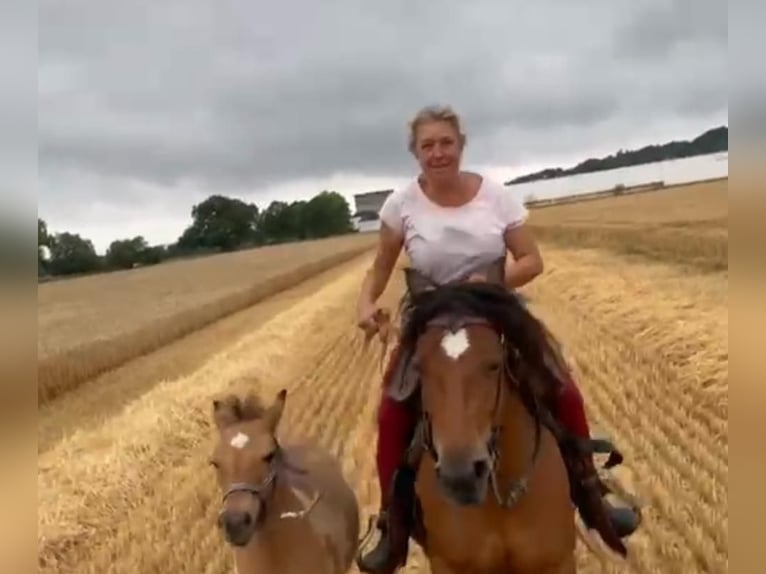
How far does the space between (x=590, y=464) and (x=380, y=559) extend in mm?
856

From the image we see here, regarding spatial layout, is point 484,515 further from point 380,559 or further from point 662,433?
point 662,433

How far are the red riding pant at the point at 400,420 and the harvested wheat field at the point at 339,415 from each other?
0.83 meters

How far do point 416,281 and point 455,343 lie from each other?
0.61 metres

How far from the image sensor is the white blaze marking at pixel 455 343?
3.18 metres

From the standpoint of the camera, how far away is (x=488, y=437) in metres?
3.16

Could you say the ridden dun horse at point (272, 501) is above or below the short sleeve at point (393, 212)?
below

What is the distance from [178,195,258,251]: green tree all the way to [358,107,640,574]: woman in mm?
2197

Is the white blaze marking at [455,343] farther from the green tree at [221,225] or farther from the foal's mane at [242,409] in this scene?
the green tree at [221,225]

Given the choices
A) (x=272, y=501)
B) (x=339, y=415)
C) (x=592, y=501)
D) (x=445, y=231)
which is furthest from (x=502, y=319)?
(x=339, y=415)

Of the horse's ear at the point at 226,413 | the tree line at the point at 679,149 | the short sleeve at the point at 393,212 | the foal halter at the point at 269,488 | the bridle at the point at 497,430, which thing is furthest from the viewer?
the horse's ear at the point at 226,413

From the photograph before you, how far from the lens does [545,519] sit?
3629 mm

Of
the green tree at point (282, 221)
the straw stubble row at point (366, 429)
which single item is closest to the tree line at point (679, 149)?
the straw stubble row at point (366, 429)

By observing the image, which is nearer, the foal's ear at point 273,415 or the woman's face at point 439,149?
the woman's face at point 439,149

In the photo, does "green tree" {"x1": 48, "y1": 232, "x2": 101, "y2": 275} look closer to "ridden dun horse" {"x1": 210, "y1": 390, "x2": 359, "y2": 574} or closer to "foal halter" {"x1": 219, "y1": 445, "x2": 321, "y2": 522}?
→ "ridden dun horse" {"x1": 210, "y1": 390, "x2": 359, "y2": 574}
